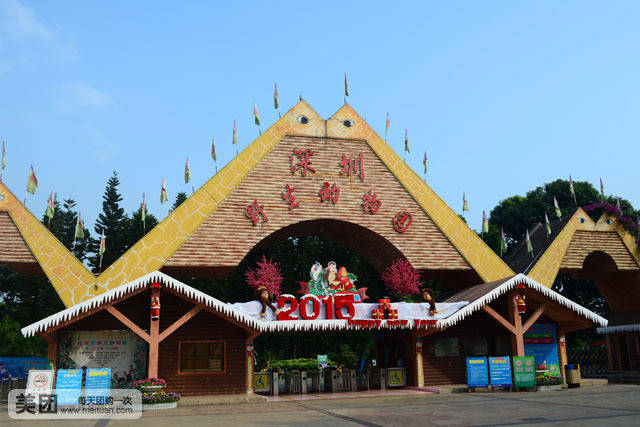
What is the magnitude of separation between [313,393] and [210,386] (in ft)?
15.5

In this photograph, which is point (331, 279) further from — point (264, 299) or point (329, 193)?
point (329, 193)

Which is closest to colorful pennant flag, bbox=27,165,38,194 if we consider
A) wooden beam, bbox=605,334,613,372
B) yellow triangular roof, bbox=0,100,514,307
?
yellow triangular roof, bbox=0,100,514,307

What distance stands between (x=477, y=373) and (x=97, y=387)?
46.2 ft

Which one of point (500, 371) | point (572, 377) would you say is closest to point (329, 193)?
point (500, 371)

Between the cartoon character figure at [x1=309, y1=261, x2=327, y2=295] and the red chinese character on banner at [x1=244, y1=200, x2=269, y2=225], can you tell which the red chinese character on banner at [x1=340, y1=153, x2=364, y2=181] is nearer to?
the red chinese character on banner at [x1=244, y1=200, x2=269, y2=225]

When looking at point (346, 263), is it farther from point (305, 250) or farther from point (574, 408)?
point (574, 408)

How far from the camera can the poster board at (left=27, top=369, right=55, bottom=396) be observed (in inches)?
646

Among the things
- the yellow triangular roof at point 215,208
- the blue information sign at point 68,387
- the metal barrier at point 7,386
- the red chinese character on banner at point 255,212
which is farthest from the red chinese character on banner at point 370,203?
the metal barrier at point 7,386

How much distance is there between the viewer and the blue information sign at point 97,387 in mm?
17328

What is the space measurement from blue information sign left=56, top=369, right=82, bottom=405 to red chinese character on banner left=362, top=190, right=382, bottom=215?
1375 centimetres

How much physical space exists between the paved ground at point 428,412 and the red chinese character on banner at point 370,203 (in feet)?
28.4

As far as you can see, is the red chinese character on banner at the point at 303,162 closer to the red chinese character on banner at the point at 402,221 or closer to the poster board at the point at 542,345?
the red chinese character on banner at the point at 402,221

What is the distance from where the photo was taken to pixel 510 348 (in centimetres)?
2430

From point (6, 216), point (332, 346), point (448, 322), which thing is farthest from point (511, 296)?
point (332, 346)
